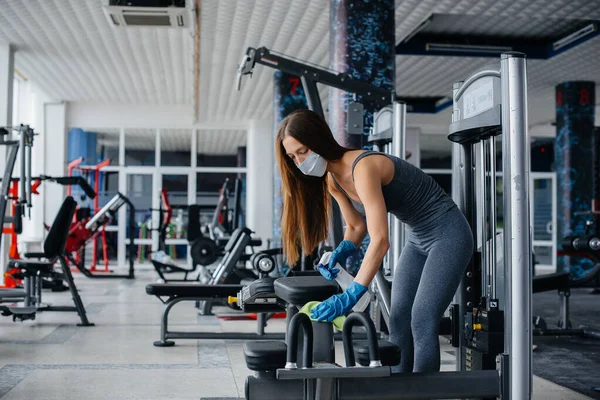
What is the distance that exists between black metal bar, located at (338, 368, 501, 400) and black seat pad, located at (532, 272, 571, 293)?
2662 millimetres

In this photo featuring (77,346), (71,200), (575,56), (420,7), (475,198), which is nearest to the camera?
(475,198)

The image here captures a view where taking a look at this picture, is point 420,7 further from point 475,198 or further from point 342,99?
point 475,198

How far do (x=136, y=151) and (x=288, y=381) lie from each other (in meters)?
12.5

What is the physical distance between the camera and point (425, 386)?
7.62 ft

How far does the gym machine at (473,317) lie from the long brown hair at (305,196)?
0.58 ft

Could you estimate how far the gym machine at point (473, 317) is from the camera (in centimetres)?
219

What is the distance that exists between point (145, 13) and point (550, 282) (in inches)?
185

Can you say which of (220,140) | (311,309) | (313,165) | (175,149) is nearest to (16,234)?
(313,165)

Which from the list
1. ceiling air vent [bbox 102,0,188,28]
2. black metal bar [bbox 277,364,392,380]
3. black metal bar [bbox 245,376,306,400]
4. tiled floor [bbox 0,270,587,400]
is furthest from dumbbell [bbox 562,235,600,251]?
ceiling air vent [bbox 102,0,188,28]

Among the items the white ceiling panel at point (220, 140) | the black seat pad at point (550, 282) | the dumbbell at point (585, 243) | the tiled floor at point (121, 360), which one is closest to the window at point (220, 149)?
the white ceiling panel at point (220, 140)

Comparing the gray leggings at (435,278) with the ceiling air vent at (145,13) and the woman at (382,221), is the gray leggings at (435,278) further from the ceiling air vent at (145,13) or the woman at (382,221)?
the ceiling air vent at (145,13)

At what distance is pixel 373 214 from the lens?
7.20 feet

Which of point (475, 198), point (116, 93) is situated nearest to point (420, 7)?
point (475, 198)

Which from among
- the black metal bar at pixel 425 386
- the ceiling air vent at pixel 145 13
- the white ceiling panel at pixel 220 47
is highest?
the white ceiling panel at pixel 220 47
